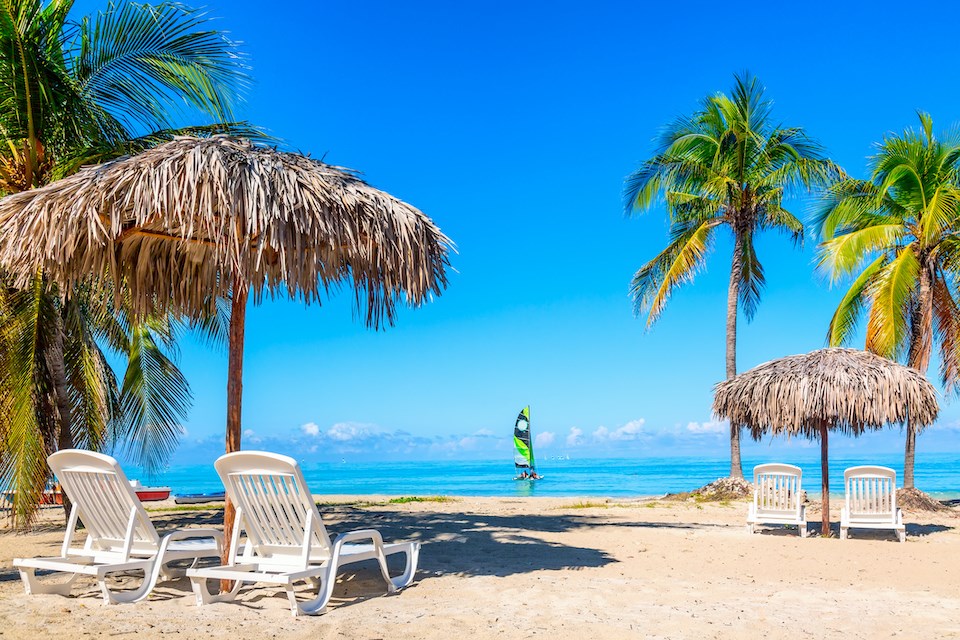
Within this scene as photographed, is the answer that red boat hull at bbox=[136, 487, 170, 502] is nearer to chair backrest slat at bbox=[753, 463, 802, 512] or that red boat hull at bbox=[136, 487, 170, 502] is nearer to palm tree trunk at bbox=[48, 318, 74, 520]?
palm tree trunk at bbox=[48, 318, 74, 520]

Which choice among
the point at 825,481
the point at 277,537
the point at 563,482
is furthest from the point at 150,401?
the point at 563,482

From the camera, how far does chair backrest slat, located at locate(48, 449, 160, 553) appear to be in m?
4.90

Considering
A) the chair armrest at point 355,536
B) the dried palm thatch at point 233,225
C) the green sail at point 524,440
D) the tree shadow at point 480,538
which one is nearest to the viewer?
the chair armrest at point 355,536

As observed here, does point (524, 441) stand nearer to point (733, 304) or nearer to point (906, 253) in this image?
point (733, 304)

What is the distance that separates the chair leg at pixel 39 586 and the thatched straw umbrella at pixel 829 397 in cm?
735

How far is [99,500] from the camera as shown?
5.03 meters

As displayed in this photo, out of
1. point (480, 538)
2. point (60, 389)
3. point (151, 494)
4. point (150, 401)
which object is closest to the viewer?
point (480, 538)

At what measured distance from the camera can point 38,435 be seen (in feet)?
25.8

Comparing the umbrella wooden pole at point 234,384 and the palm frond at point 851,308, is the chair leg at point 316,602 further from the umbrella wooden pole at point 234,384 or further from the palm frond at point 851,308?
the palm frond at point 851,308

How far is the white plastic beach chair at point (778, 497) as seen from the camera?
9.44 metres

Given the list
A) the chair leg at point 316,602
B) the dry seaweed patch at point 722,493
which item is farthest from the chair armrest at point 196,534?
the dry seaweed patch at point 722,493

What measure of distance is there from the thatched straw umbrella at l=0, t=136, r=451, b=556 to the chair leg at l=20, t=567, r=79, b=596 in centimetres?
99

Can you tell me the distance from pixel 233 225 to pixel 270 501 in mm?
1601

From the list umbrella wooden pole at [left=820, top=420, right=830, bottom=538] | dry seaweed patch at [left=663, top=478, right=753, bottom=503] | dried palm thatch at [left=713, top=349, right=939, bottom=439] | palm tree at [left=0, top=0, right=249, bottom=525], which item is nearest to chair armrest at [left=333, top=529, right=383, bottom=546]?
palm tree at [left=0, top=0, right=249, bottom=525]
